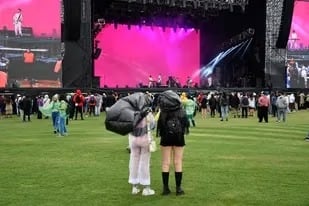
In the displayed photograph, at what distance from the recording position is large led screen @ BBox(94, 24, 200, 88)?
49.2 m

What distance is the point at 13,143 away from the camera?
64.0 ft

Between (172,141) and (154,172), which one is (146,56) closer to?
(154,172)

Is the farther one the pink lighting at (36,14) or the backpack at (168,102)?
the pink lighting at (36,14)

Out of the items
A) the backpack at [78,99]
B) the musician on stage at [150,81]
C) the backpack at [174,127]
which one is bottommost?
the backpack at [174,127]

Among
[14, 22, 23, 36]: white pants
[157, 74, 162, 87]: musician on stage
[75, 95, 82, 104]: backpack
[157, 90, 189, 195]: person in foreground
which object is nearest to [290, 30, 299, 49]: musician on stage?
[157, 74, 162, 87]: musician on stage

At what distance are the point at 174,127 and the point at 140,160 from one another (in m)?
0.87

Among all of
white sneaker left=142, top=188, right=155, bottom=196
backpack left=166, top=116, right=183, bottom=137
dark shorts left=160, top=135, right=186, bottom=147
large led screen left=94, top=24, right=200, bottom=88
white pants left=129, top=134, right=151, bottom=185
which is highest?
large led screen left=94, top=24, right=200, bottom=88

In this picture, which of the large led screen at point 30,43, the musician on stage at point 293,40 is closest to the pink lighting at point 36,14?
the large led screen at point 30,43

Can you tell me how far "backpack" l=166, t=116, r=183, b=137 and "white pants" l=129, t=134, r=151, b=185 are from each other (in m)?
0.48

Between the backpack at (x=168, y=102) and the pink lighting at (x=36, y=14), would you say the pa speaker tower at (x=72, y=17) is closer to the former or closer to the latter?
the pink lighting at (x=36, y=14)

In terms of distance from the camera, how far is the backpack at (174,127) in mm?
9898

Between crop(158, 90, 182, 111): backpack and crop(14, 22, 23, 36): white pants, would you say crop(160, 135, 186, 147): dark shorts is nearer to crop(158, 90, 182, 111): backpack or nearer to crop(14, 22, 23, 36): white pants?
crop(158, 90, 182, 111): backpack

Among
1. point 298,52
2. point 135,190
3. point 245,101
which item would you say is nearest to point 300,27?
point 298,52

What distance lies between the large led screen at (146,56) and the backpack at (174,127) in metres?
37.9
